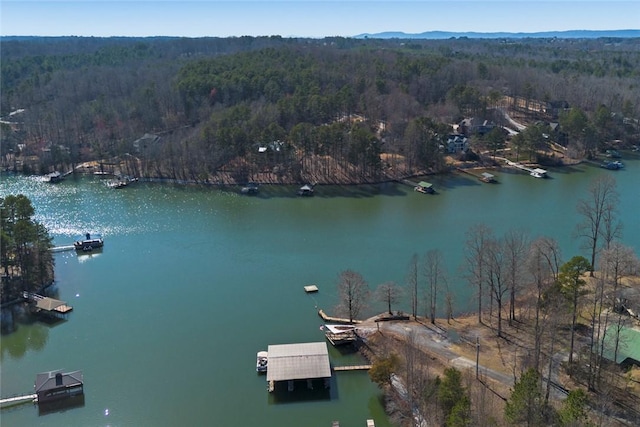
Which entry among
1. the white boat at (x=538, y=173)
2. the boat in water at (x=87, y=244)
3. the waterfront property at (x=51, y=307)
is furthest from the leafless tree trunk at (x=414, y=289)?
the white boat at (x=538, y=173)

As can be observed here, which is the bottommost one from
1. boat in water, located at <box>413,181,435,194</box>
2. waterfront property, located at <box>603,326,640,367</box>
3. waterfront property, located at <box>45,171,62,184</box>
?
waterfront property, located at <box>603,326,640,367</box>

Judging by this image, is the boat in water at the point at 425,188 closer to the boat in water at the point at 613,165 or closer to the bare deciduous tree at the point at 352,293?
the boat in water at the point at 613,165

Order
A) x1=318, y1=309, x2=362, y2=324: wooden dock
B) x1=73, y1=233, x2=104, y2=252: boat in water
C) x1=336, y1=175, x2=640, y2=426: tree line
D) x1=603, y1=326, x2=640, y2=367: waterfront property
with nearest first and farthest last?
x1=336, y1=175, x2=640, y2=426: tree line < x1=603, y1=326, x2=640, y2=367: waterfront property < x1=318, y1=309, x2=362, y2=324: wooden dock < x1=73, y1=233, x2=104, y2=252: boat in water

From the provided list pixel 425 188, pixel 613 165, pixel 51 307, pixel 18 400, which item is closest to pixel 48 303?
pixel 51 307

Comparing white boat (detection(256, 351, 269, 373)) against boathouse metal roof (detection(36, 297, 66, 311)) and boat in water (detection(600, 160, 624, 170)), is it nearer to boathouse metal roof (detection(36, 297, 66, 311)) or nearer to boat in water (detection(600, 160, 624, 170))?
boathouse metal roof (detection(36, 297, 66, 311))

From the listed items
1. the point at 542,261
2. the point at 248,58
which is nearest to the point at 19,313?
the point at 542,261

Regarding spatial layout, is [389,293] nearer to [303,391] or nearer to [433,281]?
[433,281]

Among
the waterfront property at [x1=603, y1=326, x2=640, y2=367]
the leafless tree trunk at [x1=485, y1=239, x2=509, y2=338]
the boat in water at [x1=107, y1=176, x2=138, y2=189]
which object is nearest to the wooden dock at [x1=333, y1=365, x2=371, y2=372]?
the leafless tree trunk at [x1=485, y1=239, x2=509, y2=338]
